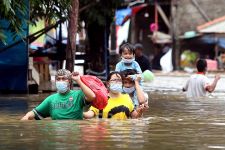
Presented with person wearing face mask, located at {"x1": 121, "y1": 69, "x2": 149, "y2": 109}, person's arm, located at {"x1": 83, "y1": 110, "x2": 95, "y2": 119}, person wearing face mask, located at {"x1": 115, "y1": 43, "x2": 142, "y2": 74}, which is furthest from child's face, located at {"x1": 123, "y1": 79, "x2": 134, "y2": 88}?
person's arm, located at {"x1": 83, "y1": 110, "x2": 95, "y2": 119}

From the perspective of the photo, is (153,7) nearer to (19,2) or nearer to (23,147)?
(19,2)

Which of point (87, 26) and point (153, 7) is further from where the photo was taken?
point (153, 7)

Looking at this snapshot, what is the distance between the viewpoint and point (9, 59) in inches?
726

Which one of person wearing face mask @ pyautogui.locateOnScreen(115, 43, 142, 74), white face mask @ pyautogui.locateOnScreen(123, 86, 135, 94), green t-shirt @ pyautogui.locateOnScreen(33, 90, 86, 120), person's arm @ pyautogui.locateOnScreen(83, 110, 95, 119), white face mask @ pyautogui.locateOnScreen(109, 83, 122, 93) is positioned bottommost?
person's arm @ pyautogui.locateOnScreen(83, 110, 95, 119)

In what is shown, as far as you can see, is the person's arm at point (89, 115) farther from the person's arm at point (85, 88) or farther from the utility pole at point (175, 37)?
the utility pole at point (175, 37)

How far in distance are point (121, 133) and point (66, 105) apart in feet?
4.27

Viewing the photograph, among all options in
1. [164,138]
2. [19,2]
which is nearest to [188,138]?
[164,138]

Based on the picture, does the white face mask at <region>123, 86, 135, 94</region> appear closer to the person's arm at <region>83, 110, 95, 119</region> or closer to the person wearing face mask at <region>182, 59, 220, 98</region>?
the person's arm at <region>83, 110, 95, 119</region>

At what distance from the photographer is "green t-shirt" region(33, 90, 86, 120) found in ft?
33.4

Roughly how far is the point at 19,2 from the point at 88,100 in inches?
166

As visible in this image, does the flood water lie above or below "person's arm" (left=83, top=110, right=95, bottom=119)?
below

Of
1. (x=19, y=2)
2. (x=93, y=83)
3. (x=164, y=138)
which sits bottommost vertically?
(x=164, y=138)

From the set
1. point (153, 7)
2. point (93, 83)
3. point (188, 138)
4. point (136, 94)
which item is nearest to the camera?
point (188, 138)

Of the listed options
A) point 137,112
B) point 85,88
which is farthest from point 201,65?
point 85,88
